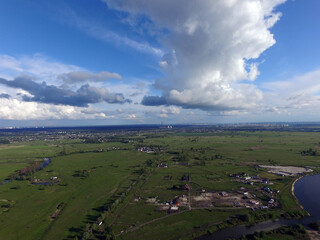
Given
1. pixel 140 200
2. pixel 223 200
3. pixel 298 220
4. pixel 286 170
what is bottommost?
pixel 298 220

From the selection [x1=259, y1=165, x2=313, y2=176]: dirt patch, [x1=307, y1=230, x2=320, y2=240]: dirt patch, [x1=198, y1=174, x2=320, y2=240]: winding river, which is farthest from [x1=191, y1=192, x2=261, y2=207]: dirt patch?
[x1=259, y1=165, x2=313, y2=176]: dirt patch

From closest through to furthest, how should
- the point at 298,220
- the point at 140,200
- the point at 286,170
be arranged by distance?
the point at 298,220, the point at 140,200, the point at 286,170

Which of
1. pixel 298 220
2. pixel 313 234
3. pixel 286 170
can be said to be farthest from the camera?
pixel 286 170

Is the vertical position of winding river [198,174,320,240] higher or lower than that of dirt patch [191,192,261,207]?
lower

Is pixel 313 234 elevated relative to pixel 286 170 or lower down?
lower down

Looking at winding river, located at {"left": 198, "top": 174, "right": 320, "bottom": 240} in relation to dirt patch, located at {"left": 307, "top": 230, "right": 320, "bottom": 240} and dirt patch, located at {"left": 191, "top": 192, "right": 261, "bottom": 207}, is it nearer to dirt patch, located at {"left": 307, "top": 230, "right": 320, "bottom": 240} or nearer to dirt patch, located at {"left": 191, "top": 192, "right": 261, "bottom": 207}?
dirt patch, located at {"left": 307, "top": 230, "right": 320, "bottom": 240}

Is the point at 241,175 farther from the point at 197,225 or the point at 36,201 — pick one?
the point at 36,201

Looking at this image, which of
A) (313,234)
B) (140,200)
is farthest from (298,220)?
(140,200)

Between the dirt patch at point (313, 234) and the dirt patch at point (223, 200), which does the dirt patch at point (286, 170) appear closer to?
the dirt patch at point (223, 200)

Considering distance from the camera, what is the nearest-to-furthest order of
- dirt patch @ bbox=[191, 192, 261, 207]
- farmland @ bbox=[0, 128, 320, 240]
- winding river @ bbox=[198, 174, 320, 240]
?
1. winding river @ bbox=[198, 174, 320, 240]
2. farmland @ bbox=[0, 128, 320, 240]
3. dirt patch @ bbox=[191, 192, 261, 207]

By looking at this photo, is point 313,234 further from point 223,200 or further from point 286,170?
point 286,170
